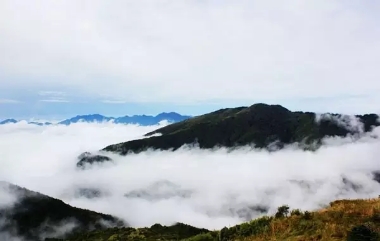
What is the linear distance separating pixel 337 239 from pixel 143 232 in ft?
391

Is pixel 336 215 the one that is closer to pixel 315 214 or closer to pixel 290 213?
pixel 315 214

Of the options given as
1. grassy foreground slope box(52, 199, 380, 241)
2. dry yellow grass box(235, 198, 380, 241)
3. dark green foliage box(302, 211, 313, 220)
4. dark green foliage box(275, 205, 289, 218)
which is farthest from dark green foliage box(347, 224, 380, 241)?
dark green foliage box(275, 205, 289, 218)

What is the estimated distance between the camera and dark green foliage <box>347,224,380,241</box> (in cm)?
1716

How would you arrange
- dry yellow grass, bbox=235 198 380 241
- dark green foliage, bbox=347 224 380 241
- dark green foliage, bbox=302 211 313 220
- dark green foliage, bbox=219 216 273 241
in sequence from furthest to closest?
dark green foliage, bbox=219 216 273 241
dark green foliage, bbox=302 211 313 220
dry yellow grass, bbox=235 198 380 241
dark green foliage, bbox=347 224 380 241

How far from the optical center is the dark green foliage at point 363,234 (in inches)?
675

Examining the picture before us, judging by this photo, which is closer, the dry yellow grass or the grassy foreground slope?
the grassy foreground slope

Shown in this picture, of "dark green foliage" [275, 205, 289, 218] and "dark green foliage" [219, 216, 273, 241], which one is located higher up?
"dark green foliage" [275, 205, 289, 218]

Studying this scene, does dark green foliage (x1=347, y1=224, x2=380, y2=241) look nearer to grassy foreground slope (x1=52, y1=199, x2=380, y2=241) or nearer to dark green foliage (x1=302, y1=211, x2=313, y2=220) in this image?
grassy foreground slope (x1=52, y1=199, x2=380, y2=241)

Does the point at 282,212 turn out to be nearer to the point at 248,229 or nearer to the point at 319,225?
the point at 248,229

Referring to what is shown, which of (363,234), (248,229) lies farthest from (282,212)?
(363,234)

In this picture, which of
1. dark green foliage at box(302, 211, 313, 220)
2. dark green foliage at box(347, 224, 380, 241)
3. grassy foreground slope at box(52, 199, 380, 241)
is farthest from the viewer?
dark green foliage at box(302, 211, 313, 220)

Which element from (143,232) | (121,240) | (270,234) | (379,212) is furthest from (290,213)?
(143,232)

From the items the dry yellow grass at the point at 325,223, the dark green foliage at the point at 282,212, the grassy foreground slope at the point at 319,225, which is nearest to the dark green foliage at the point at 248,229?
the grassy foreground slope at the point at 319,225

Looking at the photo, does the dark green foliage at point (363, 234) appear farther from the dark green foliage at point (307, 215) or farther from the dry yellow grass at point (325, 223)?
the dark green foliage at point (307, 215)
